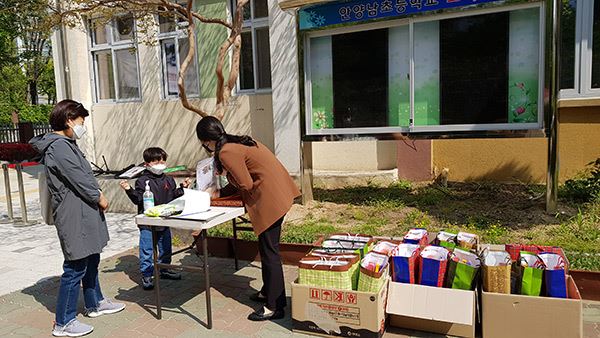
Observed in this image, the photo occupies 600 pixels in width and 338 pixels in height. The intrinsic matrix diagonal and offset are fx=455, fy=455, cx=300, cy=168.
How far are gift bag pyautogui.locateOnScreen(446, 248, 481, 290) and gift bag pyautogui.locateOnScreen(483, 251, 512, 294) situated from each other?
0.08 meters

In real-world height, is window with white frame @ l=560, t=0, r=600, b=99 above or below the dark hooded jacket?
above

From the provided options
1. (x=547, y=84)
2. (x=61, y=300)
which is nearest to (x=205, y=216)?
(x=61, y=300)

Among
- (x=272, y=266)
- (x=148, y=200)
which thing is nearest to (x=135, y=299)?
(x=148, y=200)

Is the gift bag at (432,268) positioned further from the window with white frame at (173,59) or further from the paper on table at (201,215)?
the window with white frame at (173,59)

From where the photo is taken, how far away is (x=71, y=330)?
12.1ft

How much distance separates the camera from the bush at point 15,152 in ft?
24.7

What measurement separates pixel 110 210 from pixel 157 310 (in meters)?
5.40

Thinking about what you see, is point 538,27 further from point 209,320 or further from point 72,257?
point 72,257

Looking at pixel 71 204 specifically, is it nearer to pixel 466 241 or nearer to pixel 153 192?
pixel 153 192

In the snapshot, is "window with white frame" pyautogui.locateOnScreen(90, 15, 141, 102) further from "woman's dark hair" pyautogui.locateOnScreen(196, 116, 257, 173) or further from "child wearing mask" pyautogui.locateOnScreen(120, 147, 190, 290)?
"woman's dark hair" pyautogui.locateOnScreen(196, 116, 257, 173)

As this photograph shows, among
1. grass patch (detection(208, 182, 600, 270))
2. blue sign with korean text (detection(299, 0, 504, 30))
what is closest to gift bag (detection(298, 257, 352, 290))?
grass patch (detection(208, 182, 600, 270))

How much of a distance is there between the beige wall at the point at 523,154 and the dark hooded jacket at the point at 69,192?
670 cm

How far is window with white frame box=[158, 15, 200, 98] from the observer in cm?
980

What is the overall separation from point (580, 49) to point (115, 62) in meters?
9.51
